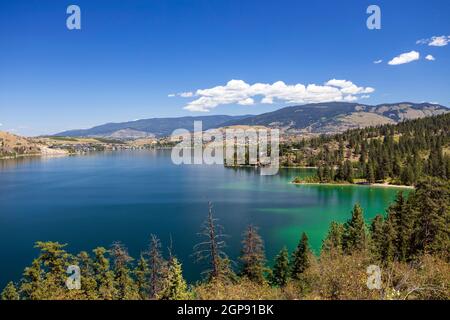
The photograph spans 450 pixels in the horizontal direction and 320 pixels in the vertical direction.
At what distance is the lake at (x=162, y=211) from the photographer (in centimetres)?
5225

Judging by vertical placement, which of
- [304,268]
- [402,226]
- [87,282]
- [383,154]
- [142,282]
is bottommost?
[142,282]

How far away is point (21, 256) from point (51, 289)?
27282mm

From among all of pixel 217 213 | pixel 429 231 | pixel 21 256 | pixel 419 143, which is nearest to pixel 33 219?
pixel 21 256

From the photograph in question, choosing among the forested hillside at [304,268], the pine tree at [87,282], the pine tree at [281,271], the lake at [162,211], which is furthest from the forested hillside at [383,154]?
the pine tree at [87,282]

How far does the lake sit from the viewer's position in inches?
2057

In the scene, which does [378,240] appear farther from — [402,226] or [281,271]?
[281,271]

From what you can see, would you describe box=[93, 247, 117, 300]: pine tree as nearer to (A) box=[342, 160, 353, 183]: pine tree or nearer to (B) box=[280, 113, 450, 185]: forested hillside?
(B) box=[280, 113, 450, 185]: forested hillside

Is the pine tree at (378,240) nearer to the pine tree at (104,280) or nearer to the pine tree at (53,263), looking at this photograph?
the pine tree at (104,280)

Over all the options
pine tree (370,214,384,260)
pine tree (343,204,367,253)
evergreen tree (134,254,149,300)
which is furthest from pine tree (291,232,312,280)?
evergreen tree (134,254,149,300)

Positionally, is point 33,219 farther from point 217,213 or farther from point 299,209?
point 299,209

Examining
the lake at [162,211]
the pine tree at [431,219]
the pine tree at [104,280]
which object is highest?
the pine tree at [431,219]

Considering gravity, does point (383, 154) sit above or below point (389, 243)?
above

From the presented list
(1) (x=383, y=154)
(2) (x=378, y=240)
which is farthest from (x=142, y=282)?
(1) (x=383, y=154)

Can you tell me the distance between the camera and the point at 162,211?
2982 inches
